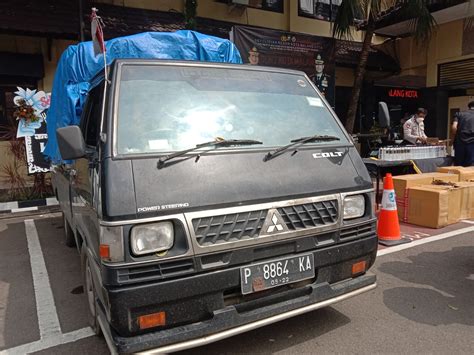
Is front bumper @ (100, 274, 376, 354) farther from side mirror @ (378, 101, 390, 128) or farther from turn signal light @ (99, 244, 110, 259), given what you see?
side mirror @ (378, 101, 390, 128)

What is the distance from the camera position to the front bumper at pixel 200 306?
7.14 feet

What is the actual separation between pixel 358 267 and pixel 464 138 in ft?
21.1

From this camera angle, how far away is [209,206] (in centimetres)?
237

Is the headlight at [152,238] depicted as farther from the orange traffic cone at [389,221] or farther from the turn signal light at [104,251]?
the orange traffic cone at [389,221]

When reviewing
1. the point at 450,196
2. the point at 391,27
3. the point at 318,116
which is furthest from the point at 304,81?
the point at 391,27

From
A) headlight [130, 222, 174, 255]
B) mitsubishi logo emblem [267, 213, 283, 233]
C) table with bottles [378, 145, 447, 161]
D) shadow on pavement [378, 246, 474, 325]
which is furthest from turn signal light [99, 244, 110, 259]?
table with bottles [378, 145, 447, 161]

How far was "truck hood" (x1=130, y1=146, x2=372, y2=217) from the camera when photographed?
2326 mm

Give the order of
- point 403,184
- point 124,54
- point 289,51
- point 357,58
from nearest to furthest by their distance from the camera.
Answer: point 124,54, point 403,184, point 289,51, point 357,58

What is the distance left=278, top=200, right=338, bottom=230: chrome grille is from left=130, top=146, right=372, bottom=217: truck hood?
0.08m

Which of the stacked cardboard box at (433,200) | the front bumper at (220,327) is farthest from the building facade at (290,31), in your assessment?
the front bumper at (220,327)

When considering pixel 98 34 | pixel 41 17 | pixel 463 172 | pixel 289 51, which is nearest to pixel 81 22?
pixel 41 17

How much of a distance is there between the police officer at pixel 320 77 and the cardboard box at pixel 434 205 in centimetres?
505

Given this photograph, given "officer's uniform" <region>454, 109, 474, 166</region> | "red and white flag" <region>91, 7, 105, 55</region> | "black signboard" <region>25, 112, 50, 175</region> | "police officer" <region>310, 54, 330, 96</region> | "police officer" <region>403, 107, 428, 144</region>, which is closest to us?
"red and white flag" <region>91, 7, 105, 55</region>

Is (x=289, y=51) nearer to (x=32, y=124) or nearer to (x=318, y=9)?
(x=318, y=9)
